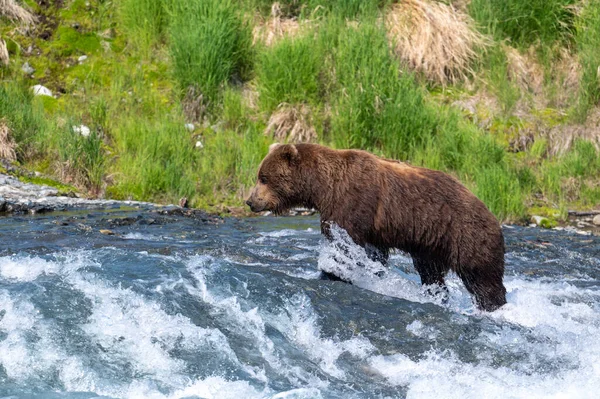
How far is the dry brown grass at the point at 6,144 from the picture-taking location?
9.85m

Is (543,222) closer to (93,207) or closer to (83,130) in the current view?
(93,207)

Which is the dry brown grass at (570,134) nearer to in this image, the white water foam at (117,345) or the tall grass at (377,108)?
the tall grass at (377,108)

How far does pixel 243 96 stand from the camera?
1150 cm

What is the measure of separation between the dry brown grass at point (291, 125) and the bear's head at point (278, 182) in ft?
13.3

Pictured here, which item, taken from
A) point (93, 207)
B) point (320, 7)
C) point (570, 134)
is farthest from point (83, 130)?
point (570, 134)

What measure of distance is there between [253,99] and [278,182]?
505 centimetres

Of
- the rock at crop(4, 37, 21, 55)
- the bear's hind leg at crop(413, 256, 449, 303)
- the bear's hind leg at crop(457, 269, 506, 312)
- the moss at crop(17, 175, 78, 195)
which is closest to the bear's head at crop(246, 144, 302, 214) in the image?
the bear's hind leg at crop(413, 256, 449, 303)

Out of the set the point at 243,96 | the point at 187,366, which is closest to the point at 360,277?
the point at 187,366

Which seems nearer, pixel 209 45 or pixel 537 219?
pixel 537 219

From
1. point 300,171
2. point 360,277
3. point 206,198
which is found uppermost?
point 300,171

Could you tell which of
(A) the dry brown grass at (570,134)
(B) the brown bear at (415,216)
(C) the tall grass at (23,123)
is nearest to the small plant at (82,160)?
(C) the tall grass at (23,123)

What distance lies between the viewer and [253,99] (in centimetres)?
1142

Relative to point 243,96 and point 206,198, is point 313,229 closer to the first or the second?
point 206,198

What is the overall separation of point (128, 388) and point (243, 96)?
745 centimetres
